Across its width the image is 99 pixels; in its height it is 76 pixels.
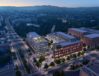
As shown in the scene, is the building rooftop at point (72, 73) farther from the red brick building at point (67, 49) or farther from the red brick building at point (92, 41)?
the red brick building at point (92, 41)

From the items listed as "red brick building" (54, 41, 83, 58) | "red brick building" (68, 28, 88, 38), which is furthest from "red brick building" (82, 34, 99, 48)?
"red brick building" (68, 28, 88, 38)

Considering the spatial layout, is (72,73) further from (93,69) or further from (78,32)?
(78,32)

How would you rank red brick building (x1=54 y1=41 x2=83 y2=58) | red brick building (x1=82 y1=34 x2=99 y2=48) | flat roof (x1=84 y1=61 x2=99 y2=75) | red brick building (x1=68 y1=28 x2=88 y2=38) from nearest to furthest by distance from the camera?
flat roof (x1=84 y1=61 x2=99 y2=75) < red brick building (x1=54 y1=41 x2=83 y2=58) < red brick building (x1=82 y1=34 x2=99 y2=48) < red brick building (x1=68 y1=28 x2=88 y2=38)

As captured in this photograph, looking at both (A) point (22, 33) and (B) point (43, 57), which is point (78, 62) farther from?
(A) point (22, 33)

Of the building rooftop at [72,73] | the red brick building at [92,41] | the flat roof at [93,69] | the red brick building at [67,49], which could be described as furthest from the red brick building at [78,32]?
the flat roof at [93,69]

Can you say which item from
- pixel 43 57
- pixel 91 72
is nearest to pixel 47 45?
pixel 43 57

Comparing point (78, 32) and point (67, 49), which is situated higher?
point (78, 32)

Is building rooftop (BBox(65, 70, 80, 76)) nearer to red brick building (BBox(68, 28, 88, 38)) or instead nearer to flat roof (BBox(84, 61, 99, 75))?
flat roof (BBox(84, 61, 99, 75))

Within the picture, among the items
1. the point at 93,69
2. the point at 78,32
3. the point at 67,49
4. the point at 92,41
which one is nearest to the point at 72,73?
the point at 93,69
